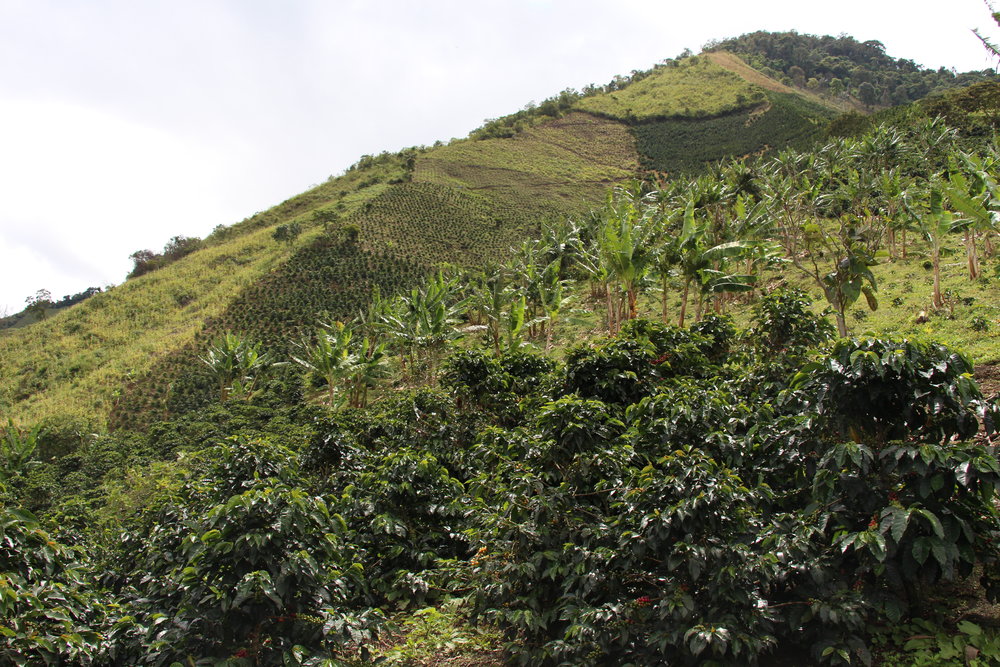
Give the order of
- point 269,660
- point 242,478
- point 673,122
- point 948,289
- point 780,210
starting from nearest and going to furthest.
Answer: point 269,660
point 242,478
point 948,289
point 780,210
point 673,122

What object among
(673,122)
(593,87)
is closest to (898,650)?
(673,122)

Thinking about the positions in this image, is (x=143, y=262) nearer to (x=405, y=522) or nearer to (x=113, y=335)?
(x=113, y=335)

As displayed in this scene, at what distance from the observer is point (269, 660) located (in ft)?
16.5

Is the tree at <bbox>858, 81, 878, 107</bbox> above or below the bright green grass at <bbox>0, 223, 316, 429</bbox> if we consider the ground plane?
above

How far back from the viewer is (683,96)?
8288 centimetres

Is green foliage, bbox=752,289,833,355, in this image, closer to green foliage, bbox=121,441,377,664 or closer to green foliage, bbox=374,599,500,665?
green foliage, bbox=374,599,500,665

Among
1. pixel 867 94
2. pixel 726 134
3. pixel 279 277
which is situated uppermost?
pixel 867 94

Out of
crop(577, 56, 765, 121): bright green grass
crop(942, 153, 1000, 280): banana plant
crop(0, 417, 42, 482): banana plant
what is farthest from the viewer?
crop(577, 56, 765, 121): bright green grass

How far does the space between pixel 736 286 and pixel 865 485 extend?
421 inches

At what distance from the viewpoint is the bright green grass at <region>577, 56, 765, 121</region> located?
78062mm

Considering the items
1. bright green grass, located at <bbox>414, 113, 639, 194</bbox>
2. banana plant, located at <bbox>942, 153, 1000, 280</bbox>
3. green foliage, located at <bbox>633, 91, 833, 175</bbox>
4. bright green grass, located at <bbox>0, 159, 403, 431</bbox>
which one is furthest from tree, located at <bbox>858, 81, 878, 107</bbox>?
banana plant, located at <bbox>942, 153, 1000, 280</bbox>

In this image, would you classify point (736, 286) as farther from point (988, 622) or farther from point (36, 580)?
point (36, 580)

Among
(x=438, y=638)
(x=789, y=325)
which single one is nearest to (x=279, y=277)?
(x=789, y=325)

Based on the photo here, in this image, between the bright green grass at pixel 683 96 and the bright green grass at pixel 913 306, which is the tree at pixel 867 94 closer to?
the bright green grass at pixel 683 96
